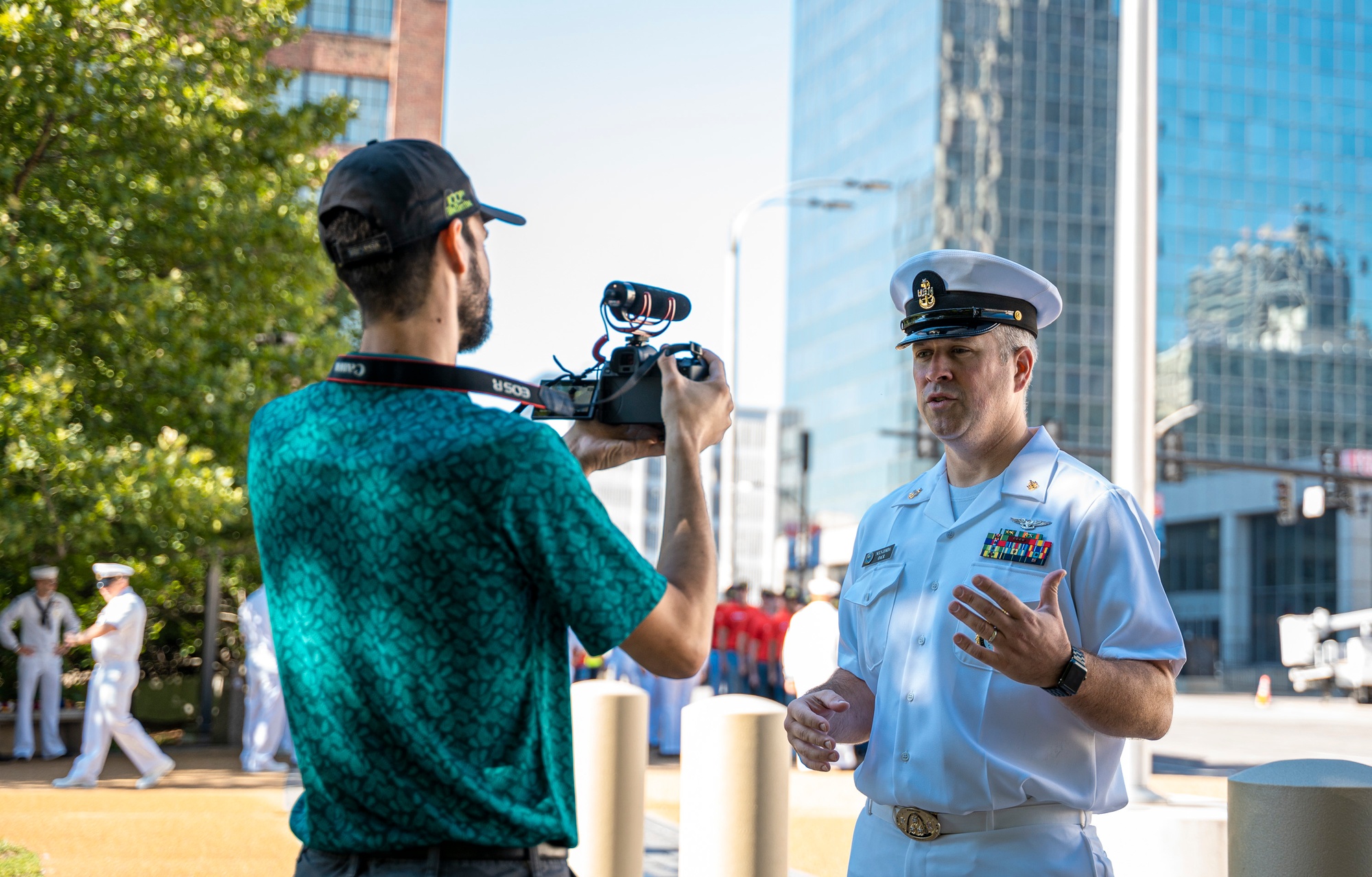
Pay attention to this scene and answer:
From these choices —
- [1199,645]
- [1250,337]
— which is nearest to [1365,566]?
[1199,645]

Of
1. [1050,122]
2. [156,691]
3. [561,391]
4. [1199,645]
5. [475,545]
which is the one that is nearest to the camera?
[475,545]

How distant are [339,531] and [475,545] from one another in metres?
0.23

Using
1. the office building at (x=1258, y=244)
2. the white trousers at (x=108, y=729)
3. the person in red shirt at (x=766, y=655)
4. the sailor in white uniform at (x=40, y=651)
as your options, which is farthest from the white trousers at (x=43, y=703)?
the office building at (x=1258, y=244)

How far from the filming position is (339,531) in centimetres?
206

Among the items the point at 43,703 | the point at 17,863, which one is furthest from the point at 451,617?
the point at 43,703

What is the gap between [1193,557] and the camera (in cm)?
7169

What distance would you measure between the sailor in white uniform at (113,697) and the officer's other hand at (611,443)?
39.5ft

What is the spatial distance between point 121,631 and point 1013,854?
12.3 meters

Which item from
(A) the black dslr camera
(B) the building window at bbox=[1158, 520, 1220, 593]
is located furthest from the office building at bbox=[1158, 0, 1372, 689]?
(A) the black dslr camera

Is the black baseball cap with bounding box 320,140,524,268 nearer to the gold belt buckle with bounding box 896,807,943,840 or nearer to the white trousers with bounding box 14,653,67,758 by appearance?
the gold belt buckle with bounding box 896,807,943,840

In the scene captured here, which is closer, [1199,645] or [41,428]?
[41,428]

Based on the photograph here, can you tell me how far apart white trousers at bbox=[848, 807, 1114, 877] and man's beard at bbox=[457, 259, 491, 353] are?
151 cm

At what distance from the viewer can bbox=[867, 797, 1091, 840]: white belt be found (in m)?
2.93

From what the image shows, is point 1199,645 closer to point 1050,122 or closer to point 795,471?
point 1050,122
